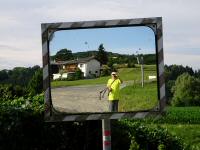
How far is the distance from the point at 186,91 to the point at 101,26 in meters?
103

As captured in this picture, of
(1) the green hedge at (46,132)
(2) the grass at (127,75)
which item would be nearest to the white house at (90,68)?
(2) the grass at (127,75)

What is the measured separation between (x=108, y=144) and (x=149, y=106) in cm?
59

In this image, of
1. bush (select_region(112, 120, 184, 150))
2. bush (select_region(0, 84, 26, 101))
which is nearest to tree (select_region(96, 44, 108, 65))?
bush (select_region(112, 120, 184, 150))

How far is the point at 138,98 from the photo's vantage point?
6488mm

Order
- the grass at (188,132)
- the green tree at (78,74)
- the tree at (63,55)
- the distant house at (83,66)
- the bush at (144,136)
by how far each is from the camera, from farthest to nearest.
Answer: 1. the grass at (188,132)
2. the bush at (144,136)
3. the green tree at (78,74)
4. the distant house at (83,66)
5. the tree at (63,55)

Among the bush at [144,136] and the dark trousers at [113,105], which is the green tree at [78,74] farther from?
the bush at [144,136]

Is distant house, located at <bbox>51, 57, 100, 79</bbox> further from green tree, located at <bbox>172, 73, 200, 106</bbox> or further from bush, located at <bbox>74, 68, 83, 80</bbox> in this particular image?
green tree, located at <bbox>172, 73, 200, 106</bbox>

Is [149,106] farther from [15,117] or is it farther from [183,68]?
[183,68]

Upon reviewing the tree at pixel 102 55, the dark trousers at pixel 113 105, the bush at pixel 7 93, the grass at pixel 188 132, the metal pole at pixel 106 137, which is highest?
the tree at pixel 102 55

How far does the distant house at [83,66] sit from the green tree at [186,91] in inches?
3834

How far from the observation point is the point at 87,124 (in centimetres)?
966

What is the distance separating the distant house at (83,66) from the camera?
21.6ft

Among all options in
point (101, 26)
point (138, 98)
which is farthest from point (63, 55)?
point (138, 98)

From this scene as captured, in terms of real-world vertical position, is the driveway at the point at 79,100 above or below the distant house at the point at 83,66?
below
